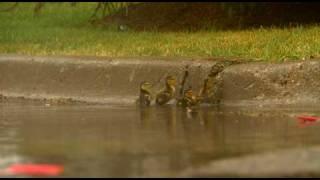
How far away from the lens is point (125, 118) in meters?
7.15

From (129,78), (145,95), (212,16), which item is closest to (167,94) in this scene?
(145,95)

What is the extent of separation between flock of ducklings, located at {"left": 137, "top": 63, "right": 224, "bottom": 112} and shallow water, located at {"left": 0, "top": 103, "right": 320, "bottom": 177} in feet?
0.54

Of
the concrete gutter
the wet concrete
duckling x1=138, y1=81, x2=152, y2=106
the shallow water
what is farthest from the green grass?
the wet concrete

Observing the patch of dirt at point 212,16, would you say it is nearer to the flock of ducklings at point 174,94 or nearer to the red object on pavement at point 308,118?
the flock of ducklings at point 174,94

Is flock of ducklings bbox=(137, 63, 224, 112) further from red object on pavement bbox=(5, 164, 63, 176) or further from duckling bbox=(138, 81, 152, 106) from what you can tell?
red object on pavement bbox=(5, 164, 63, 176)

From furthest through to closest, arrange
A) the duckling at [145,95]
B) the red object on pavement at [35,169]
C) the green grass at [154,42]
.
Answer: the green grass at [154,42] < the duckling at [145,95] < the red object on pavement at [35,169]

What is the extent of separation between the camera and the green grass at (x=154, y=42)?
9.34 metres

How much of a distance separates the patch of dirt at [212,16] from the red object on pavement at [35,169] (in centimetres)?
895

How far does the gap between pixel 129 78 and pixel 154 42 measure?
94.9 inches

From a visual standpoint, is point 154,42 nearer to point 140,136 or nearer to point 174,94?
point 174,94

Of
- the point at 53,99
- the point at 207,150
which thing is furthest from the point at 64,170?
the point at 53,99

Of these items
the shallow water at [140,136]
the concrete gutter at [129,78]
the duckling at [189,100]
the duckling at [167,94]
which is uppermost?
the concrete gutter at [129,78]

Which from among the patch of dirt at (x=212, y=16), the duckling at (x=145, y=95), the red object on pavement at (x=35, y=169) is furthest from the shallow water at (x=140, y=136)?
the patch of dirt at (x=212, y=16)

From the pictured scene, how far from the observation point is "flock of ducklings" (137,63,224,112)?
796 cm
